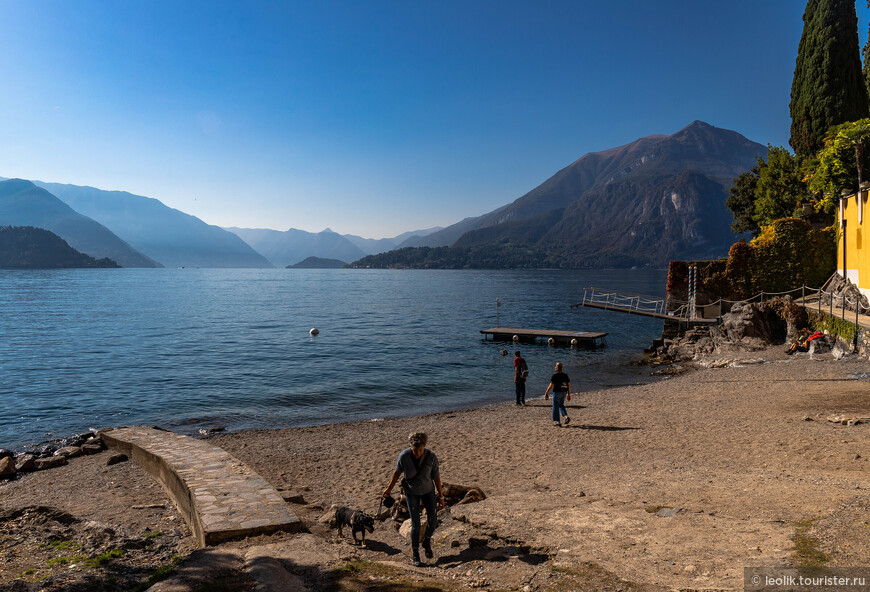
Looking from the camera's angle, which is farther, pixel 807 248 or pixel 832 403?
pixel 807 248

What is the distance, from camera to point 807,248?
108 ft

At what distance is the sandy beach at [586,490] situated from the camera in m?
5.71

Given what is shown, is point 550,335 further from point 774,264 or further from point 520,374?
point 520,374

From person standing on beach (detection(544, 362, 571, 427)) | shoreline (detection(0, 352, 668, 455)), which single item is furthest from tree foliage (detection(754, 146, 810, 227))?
person standing on beach (detection(544, 362, 571, 427))

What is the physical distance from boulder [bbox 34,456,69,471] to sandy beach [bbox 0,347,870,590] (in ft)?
1.19

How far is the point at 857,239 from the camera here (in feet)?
84.3

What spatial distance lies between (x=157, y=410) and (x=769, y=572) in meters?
21.8

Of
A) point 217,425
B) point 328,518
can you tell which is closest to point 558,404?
point 328,518

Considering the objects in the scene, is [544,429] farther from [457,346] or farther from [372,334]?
[372,334]

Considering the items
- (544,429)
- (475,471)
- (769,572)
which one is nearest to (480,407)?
(544,429)

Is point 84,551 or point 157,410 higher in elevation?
point 84,551

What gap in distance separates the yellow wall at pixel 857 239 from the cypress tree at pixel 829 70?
17723 mm

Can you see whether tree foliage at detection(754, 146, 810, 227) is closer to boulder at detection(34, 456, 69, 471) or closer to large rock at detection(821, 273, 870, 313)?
large rock at detection(821, 273, 870, 313)

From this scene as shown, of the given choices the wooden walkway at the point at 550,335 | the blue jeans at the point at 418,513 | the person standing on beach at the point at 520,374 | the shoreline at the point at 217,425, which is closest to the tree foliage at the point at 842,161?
the wooden walkway at the point at 550,335
